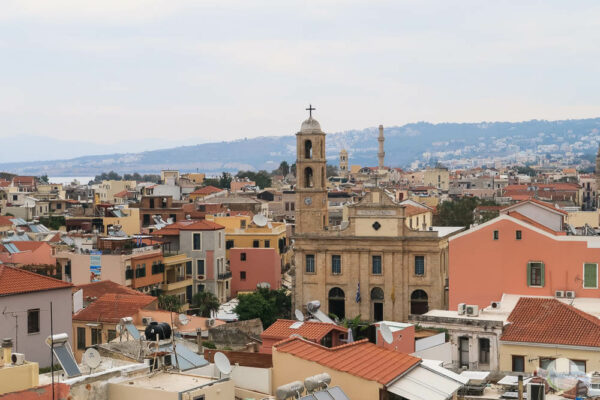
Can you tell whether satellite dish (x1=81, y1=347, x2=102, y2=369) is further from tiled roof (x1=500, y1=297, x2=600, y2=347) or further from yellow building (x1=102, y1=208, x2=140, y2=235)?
yellow building (x1=102, y1=208, x2=140, y2=235)

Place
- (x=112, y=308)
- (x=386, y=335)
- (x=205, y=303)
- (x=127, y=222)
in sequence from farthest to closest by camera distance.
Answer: (x=127, y=222), (x=205, y=303), (x=112, y=308), (x=386, y=335)

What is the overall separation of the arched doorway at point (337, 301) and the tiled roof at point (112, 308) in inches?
893

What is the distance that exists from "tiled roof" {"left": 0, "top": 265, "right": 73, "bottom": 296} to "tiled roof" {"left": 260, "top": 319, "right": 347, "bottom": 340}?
4752 millimetres

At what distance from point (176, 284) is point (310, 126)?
12.9 metres

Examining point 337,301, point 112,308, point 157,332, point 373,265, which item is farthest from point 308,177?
point 157,332

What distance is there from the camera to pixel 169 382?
1288 cm

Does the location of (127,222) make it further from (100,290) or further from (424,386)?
(424,386)

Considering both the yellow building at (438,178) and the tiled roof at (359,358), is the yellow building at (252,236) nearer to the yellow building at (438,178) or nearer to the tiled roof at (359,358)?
the tiled roof at (359,358)

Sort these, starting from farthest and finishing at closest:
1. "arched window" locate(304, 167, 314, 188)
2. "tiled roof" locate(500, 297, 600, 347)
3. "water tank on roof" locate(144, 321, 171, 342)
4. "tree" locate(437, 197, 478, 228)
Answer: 1. "tree" locate(437, 197, 478, 228)
2. "arched window" locate(304, 167, 314, 188)
3. "tiled roof" locate(500, 297, 600, 347)
4. "water tank on roof" locate(144, 321, 171, 342)

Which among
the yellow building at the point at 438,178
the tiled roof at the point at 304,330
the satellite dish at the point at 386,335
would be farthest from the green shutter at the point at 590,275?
the yellow building at the point at 438,178

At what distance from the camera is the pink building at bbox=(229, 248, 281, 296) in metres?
57.9

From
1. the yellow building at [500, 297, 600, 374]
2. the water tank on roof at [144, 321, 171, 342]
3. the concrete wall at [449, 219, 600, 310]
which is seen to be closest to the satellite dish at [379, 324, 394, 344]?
the yellow building at [500, 297, 600, 374]

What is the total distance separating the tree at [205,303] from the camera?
1827 inches

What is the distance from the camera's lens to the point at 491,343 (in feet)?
70.3
